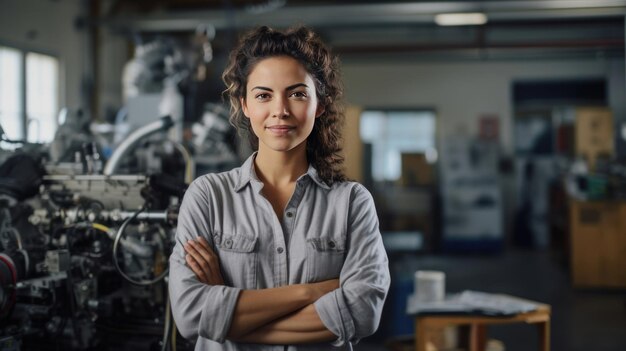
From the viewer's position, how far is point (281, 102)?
1469mm

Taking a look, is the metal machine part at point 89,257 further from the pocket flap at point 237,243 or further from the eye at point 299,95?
the eye at point 299,95

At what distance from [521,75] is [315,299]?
8.52 metres

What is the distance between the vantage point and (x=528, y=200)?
9.14 meters

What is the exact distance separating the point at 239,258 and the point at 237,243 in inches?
1.4

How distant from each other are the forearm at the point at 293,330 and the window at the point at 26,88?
4.87m

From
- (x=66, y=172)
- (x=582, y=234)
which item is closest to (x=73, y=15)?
(x=66, y=172)

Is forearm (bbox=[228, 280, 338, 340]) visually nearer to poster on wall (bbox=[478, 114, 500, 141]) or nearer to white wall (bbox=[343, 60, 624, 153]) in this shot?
white wall (bbox=[343, 60, 624, 153])

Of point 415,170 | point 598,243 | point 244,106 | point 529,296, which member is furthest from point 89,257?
point 415,170

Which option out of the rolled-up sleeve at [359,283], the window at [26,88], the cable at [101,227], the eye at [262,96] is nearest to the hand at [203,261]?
the rolled-up sleeve at [359,283]

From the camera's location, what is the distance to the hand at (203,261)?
4.77 feet

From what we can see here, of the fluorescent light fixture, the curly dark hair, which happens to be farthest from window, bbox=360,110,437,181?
the curly dark hair

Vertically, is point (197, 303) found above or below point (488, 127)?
below

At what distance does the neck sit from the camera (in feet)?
5.15

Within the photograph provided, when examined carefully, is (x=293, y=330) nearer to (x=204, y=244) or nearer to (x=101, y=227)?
(x=204, y=244)
